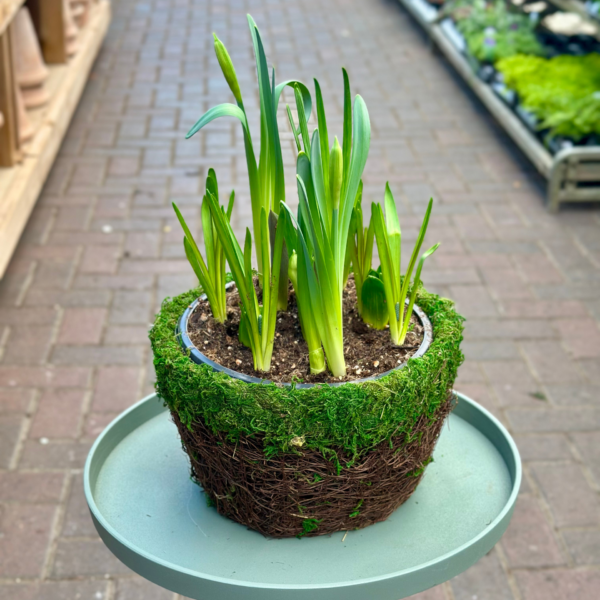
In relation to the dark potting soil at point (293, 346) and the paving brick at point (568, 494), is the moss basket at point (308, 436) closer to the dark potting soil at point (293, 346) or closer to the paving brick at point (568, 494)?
the dark potting soil at point (293, 346)

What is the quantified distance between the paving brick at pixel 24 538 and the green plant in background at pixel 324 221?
4.40 feet

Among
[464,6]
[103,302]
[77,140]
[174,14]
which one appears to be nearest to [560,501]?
[103,302]

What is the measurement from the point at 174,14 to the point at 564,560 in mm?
6109

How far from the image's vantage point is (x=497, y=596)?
6.54 feet

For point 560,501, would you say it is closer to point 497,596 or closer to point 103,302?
point 497,596

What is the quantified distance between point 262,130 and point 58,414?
68.7 inches

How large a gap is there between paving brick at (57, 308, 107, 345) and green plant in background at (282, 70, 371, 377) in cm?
198

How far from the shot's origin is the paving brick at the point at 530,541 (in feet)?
6.88

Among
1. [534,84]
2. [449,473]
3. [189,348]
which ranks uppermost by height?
[189,348]

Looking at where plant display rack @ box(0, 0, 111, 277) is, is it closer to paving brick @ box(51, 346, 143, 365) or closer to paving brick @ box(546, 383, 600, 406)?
paving brick @ box(51, 346, 143, 365)

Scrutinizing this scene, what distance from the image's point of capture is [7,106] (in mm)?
3355

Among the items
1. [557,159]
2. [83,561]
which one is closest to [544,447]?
[83,561]

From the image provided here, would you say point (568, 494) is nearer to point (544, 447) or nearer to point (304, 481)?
point (544, 447)

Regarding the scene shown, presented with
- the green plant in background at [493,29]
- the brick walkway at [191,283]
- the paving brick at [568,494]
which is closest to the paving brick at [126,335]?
the brick walkway at [191,283]
